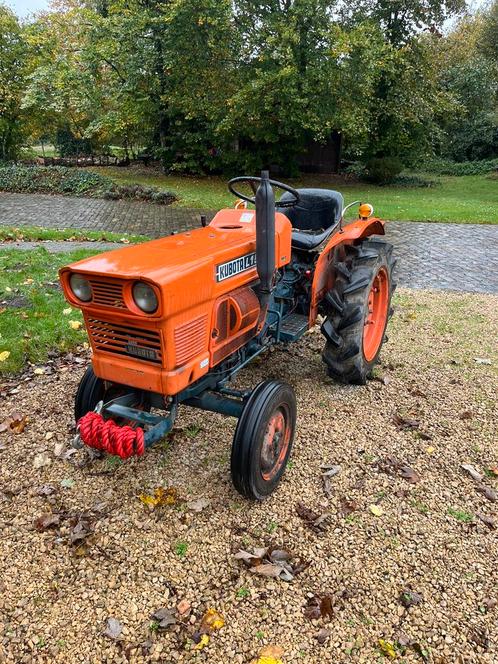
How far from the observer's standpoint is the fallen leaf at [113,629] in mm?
1992

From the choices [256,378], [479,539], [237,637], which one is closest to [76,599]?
[237,637]

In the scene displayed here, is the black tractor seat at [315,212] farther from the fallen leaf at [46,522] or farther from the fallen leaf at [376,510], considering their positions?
the fallen leaf at [46,522]

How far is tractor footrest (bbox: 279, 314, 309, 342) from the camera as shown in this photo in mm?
3490

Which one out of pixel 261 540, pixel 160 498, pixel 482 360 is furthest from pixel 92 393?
pixel 482 360

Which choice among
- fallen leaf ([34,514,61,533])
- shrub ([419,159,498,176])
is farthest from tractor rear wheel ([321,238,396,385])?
shrub ([419,159,498,176])

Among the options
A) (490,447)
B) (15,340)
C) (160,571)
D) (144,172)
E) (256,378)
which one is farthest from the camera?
(144,172)

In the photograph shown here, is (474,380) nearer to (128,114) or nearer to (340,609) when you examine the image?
(340,609)

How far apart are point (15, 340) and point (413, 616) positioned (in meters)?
3.63

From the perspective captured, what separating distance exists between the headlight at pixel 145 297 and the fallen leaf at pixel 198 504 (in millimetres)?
1120

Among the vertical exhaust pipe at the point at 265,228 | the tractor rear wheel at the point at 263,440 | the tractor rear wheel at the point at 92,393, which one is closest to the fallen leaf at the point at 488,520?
the tractor rear wheel at the point at 263,440

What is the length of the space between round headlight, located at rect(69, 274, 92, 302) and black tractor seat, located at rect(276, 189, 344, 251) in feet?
6.51

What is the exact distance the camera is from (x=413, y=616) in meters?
2.11

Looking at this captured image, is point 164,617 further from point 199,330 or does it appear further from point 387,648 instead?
point 199,330

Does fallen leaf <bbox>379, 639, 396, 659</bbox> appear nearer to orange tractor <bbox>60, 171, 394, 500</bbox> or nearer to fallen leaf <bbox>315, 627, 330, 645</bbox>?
fallen leaf <bbox>315, 627, 330, 645</bbox>
